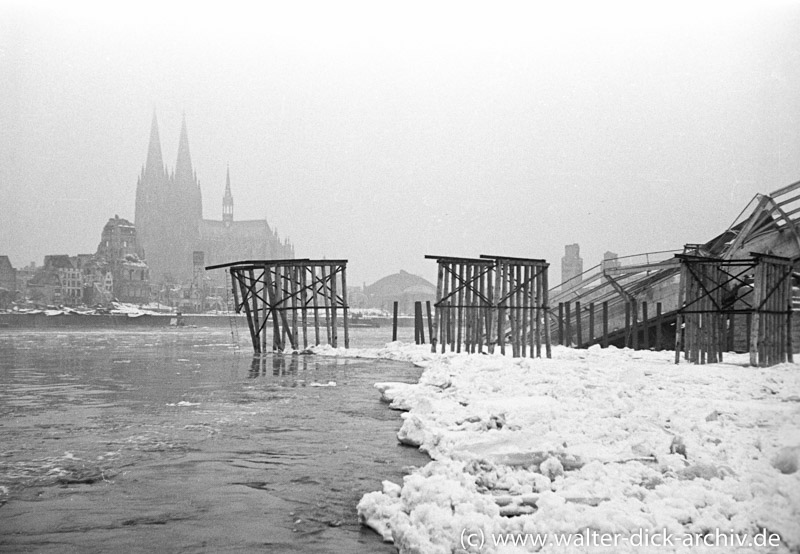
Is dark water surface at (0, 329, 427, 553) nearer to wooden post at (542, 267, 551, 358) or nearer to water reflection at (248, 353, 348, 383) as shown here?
water reflection at (248, 353, 348, 383)

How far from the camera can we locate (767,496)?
471 centimetres

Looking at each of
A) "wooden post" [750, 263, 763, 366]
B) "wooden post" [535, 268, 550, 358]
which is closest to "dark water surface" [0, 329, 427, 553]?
"wooden post" [535, 268, 550, 358]

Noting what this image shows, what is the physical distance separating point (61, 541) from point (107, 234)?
19149cm

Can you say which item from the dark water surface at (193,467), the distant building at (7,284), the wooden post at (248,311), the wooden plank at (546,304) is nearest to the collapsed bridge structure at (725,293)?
the wooden plank at (546,304)

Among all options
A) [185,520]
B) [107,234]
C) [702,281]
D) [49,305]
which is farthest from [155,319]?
[185,520]

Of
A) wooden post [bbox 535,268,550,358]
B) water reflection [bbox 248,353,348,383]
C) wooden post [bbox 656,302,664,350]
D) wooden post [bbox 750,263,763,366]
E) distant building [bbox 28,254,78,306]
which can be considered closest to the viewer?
wooden post [bbox 750,263,763,366]

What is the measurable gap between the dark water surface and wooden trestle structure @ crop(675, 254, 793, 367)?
9.87 meters

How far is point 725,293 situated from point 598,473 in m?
20.0

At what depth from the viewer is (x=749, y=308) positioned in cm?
1862

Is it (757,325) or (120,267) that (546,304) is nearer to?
(757,325)

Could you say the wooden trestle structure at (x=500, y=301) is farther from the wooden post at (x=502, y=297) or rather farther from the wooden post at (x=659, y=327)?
the wooden post at (x=659, y=327)

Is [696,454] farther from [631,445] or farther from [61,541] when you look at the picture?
[61,541]

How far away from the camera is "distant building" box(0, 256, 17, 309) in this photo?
454ft

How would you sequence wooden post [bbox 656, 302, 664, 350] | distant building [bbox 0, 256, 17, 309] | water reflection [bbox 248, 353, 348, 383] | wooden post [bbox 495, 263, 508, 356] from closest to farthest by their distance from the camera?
1. water reflection [bbox 248, 353, 348, 383]
2. wooden post [bbox 495, 263, 508, 356]
3. wooden post [bbox 656, 302, 664, 350]
4. distant building [bbox 0, 256, 17, 309]
